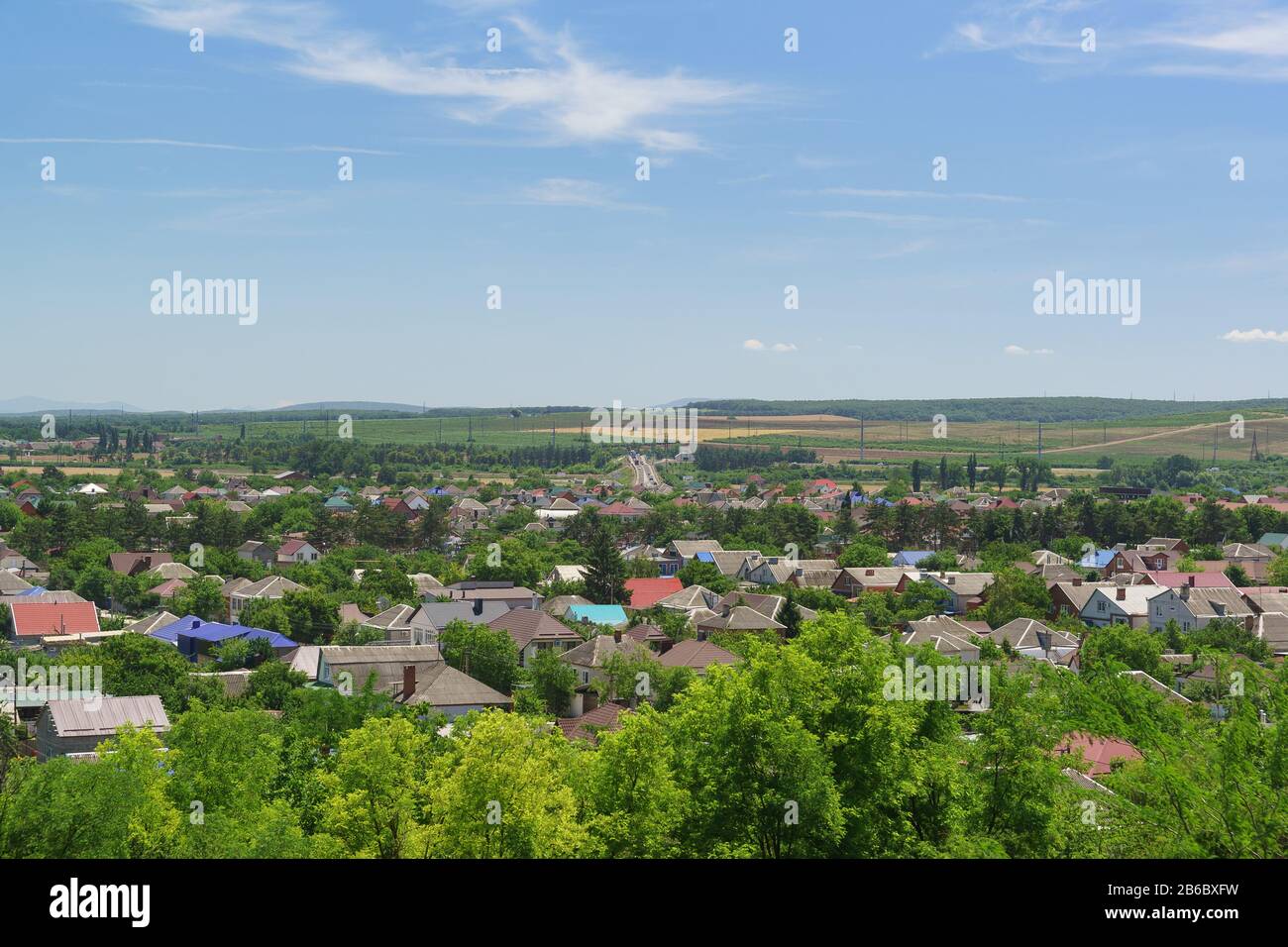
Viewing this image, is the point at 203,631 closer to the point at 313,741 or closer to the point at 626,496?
the point at 313,741

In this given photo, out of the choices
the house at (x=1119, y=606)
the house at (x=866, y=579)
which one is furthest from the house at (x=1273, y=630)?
the house at (x=866, y=579)

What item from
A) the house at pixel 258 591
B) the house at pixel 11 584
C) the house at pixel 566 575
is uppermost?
the house at pixel 11 584

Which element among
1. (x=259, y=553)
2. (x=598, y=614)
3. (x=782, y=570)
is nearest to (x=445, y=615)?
(x=598, y=614)

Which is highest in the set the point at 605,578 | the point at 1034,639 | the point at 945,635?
the point at 605,578

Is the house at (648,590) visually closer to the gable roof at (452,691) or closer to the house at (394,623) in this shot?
the house at (394,623)

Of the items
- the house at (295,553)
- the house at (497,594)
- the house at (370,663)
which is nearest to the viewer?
the house at (370,663)

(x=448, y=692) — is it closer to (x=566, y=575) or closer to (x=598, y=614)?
(x=598, y=614)
